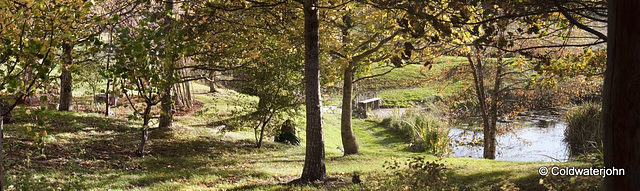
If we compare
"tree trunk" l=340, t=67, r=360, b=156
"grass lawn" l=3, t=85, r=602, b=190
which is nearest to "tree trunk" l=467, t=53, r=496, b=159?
"grass lawn" l=3, t=85, r=602, b=190

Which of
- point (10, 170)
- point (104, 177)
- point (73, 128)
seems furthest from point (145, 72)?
point (73, 128)

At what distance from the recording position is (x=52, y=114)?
41.5 feet

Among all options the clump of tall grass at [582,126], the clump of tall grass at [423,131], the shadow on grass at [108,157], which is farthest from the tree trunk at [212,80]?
the clump of tall grass at [582,126]

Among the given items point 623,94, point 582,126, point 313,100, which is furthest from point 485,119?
point 623,94

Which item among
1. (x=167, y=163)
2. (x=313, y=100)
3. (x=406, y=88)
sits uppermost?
(x=406, y=88)

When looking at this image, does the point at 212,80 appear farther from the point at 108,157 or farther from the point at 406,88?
the point at 406,88

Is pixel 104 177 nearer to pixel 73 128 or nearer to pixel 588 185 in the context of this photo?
pixel 73 128

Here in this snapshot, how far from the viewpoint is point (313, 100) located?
759cm

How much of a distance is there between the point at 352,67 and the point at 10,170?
28.4 feet

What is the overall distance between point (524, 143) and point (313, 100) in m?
12.0

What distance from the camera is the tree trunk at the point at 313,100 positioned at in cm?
749

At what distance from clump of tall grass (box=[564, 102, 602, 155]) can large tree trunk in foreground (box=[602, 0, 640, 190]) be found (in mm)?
12781

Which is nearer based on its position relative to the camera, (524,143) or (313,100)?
(313,100)

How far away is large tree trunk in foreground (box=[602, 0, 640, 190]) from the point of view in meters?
2.74
